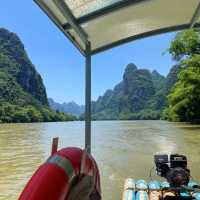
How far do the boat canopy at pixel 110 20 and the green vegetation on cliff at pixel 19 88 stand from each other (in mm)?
46637

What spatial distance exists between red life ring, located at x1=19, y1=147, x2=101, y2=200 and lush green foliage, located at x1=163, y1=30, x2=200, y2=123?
792 inches

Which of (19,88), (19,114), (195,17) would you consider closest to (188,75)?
(195,17)

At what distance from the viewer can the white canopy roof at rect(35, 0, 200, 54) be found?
7.02 feet

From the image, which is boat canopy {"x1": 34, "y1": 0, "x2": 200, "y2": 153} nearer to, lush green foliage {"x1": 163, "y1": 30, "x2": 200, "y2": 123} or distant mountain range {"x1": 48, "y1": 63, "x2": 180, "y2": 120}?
lush green foliage {"x1": 163, "y1": 30, "x2": 200, "y2": 123}

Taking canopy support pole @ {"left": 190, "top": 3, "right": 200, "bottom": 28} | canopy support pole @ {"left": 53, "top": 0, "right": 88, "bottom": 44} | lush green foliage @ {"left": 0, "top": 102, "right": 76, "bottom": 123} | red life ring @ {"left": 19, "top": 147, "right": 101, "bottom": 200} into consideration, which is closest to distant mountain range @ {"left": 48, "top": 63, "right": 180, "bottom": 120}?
lush green foliage @ {"left": 0, "top": 102, "right": 76, "bottom": 123}

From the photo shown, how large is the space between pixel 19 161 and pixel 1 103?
1855 inches

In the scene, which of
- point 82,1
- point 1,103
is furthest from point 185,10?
point 1,103

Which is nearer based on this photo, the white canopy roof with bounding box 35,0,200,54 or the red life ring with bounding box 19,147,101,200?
the red life ring with bounding box 19,147,101,200

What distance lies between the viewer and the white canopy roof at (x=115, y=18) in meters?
2.14

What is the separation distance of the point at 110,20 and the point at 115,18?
4cm

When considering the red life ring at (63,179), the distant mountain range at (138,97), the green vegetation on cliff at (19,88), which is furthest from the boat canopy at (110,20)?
the distant mountain range at (138,97)

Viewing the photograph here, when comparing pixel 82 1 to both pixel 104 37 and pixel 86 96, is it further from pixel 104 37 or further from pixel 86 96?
pixel 86 96

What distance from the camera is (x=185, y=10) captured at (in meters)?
2.64

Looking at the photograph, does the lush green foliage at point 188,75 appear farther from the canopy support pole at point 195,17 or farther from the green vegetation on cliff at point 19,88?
the green vegetation on cliff at point 19,88
